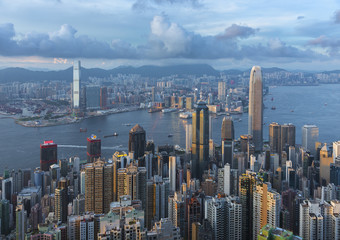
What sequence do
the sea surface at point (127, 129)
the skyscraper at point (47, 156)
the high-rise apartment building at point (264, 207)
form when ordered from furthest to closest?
1. the sea surface at point (127, 129)
2. the skyscraper at point (47, 156)
3. the high-rise apartment building at point (264, 207)

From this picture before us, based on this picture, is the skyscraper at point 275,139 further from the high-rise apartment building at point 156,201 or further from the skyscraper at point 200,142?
the high-rise apartment building at point 156,201

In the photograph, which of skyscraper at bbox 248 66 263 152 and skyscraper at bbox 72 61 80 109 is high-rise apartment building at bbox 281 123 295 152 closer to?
skyscraper at bbox 248 66 263 152

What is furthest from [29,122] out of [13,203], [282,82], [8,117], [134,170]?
[282,82]

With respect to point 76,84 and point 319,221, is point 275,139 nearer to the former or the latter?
point 319,221

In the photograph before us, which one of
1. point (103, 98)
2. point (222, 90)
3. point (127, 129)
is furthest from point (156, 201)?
point (222, 90)

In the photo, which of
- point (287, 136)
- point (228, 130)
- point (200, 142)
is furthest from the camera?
point (228, 130)

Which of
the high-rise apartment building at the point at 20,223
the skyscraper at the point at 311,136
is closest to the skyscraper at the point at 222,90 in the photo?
the skyscraper at the point at 311,136
